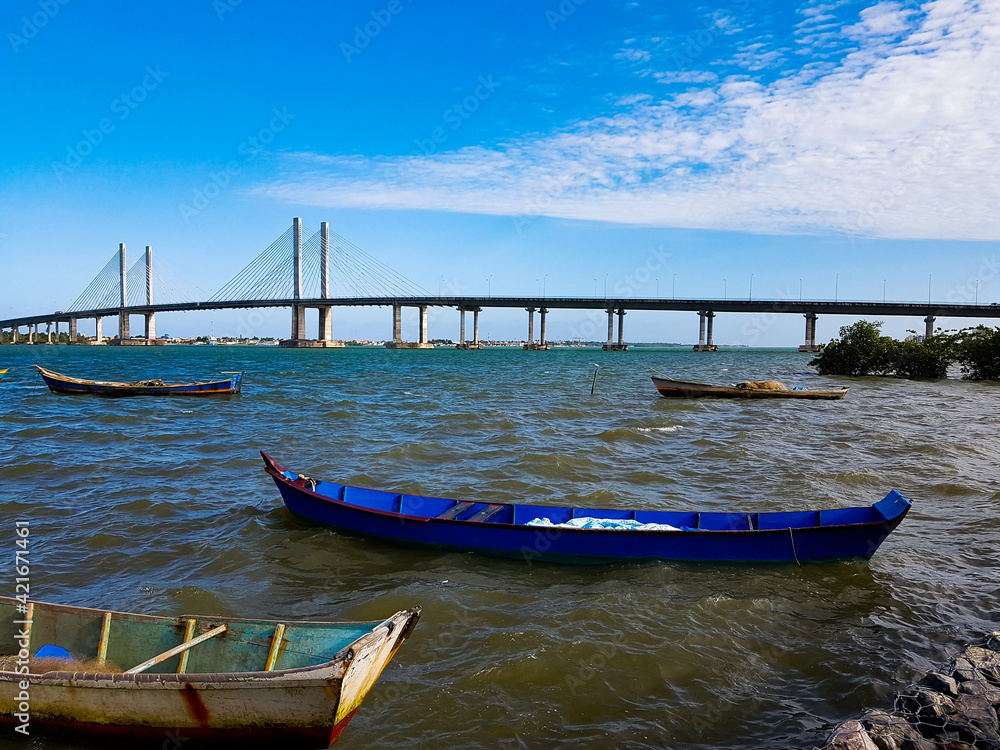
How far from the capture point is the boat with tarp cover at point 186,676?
4.43 meters

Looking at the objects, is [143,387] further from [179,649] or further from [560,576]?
[179,649]

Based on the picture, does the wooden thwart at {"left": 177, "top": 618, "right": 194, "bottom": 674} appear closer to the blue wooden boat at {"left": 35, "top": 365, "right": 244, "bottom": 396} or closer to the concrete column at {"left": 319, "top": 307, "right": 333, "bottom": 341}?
the blue wooden boat at {"left": 35, "top": 365, "right": 244, "bottom": 396}

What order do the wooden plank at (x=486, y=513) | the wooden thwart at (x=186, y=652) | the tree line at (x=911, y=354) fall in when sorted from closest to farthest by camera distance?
the wooden thwart at (x=186, y=652)
the wooden plank at (x=486, y=513)
the tree line at (x=911, y=354)

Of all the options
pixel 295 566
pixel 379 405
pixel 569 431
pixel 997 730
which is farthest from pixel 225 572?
pixel 379 405

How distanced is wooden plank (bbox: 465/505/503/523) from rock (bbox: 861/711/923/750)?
579 cm

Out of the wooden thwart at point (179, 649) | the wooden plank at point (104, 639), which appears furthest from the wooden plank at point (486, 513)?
the wooden plank at point (104, 639)

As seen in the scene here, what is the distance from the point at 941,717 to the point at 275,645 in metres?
5.08

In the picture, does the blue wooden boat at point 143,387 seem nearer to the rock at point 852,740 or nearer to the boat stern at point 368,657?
the boat stern at point 368,657

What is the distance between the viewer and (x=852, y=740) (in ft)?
13.9

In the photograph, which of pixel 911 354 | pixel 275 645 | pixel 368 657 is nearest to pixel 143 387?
pixel 275 645

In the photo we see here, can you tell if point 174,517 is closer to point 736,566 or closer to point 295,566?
point 295,566

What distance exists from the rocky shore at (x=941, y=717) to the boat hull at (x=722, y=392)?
94.9 ft

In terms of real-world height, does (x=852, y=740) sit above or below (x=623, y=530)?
below

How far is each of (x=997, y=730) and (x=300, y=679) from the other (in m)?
4.79
